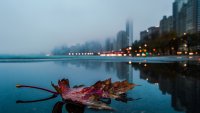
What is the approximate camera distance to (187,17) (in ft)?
589

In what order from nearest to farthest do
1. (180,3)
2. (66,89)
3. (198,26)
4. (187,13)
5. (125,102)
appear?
1. (66,89)
2. (125,102)
3. (198,26)
4. (187,13)
5. (180,3)

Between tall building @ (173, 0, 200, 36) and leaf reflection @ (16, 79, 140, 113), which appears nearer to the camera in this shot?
leaf reflection @ (16, 79, 140, 113)

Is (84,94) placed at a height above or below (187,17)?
below

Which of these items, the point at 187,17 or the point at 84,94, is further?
the point at 187,17

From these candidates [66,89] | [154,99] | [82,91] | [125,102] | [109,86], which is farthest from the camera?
[154,99]

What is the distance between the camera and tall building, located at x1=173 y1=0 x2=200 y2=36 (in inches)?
6521

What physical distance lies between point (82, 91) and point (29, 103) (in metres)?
1.95

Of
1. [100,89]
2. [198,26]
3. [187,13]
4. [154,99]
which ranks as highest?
[187,13]

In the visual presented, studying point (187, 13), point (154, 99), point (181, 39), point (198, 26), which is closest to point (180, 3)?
point (187, 13)

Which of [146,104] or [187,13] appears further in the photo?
[187,13]

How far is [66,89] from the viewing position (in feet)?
16.7

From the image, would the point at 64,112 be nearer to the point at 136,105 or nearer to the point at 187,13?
the point at 136,105

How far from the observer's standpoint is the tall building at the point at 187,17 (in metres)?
166

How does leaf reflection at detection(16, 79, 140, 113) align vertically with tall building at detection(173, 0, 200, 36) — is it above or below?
below
